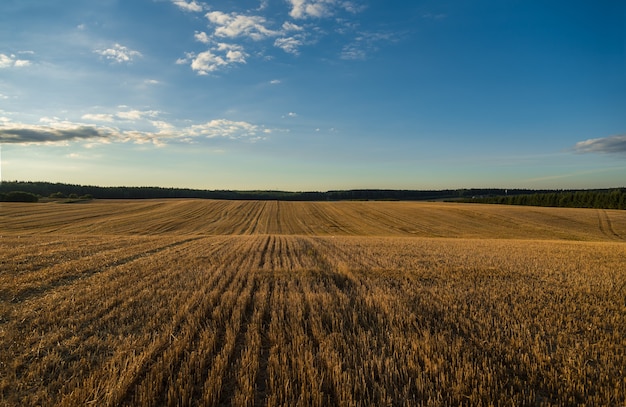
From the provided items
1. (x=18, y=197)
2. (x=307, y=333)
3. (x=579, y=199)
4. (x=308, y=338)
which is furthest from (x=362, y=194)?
(x=308, y=338)

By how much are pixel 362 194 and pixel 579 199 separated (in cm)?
6973

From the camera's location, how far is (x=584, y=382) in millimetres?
4000

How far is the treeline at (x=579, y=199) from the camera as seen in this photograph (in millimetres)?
73000

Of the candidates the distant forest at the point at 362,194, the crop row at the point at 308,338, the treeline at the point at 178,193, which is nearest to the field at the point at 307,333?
the crop row at the point at 308,338

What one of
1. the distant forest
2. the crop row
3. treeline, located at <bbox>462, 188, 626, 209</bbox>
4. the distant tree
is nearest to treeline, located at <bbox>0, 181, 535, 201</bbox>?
the distant forest

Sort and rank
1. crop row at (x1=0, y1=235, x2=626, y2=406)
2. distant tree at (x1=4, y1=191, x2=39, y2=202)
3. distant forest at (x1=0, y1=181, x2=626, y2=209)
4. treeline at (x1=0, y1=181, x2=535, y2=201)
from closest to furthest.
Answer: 1. crop row at (x1=0, y1=235, x2=626, y2=406)
2. distant tree at (x1=4, y1=191, x2=39, y2=202)
3. distant forest at (x1=0, y1=181, x2=626, y2=209)
4. treeline at (x1=0, y1=181, x2=535, y2=201)

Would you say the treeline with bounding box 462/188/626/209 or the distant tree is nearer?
the distant tree

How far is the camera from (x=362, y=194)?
132125 millimetres

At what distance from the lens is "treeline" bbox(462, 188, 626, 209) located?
73000mm

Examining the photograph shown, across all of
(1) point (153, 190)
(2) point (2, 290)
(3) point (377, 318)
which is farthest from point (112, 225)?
(1) point (153, 190)

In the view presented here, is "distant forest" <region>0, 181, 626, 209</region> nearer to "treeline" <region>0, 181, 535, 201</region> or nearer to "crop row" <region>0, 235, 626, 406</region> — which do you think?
"treeline" <region>0, 181, 535, 201</region>

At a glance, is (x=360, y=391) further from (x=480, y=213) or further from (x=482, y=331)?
(x=480, y=213)

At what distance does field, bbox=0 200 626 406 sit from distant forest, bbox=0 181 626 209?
280ft

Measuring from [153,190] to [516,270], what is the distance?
411 ft
